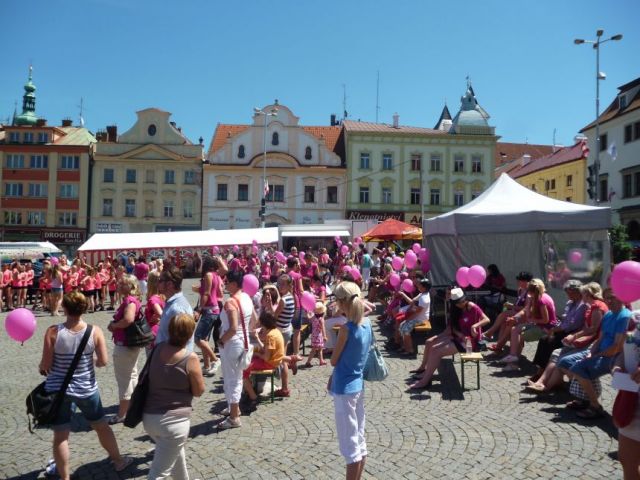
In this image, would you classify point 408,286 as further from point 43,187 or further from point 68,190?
point 43,187

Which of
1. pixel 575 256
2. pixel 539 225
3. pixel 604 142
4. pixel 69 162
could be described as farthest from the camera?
pixel 69 162

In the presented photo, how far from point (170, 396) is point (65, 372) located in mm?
1074

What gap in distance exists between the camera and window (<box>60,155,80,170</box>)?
1615 inches

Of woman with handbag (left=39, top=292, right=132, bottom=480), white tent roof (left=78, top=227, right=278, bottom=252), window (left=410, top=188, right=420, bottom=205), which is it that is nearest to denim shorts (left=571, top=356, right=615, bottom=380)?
woman with handbag (left=39, top=292, right=132, bottom=480)

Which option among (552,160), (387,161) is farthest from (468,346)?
(552,160)

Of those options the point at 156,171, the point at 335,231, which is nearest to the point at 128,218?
the point at 156,171

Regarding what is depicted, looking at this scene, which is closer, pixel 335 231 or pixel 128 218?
pixel 335 231

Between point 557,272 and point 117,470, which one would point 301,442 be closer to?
point 117,470

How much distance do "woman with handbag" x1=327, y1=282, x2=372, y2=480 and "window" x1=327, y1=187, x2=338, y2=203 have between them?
3789 centimetres

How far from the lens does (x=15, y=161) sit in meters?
41.6

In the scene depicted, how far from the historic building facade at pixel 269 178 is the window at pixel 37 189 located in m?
13.0

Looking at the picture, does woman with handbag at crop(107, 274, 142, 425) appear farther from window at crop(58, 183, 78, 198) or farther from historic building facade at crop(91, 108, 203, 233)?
window at crop(58, 183, 78, 198)

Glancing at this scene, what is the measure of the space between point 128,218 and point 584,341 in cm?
3956

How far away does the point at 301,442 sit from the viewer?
16.6 feet
